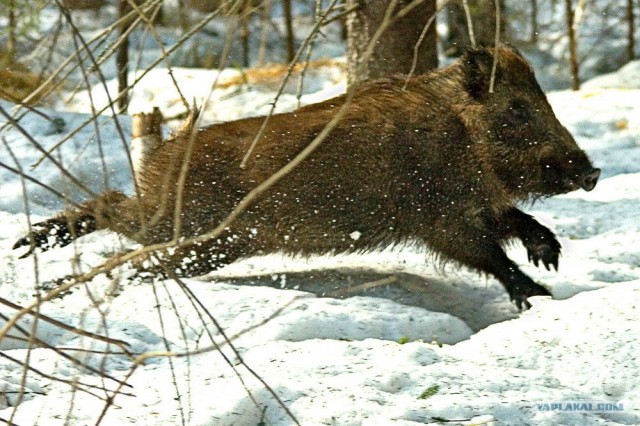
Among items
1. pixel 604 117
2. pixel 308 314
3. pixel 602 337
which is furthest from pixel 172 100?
pixel 602 337

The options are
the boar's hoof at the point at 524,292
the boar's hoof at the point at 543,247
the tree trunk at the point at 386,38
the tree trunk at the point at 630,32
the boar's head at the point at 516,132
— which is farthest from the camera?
the tree trunk at the point at 630,32

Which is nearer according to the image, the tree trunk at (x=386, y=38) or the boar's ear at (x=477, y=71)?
the boar's ear at (x=477, y=71)

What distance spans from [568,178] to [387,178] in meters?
1.08

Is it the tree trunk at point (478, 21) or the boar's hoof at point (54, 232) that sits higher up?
the tree trunk at point (478, 21)

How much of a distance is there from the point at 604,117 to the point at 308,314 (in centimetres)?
570

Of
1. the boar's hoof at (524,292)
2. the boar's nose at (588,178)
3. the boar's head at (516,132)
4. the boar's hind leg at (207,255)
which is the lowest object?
the boar's hoof at (524,292)

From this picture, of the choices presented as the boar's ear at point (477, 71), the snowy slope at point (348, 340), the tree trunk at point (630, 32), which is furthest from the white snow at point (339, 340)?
the tree trunk at point (630, 32)

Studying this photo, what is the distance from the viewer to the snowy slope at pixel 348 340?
359 centimetres

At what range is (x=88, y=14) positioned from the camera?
18.2 metres

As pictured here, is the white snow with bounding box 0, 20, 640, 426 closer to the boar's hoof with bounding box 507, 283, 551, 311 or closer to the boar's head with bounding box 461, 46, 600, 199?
the boar's hoof with bounding box 507, 283, 551, 311

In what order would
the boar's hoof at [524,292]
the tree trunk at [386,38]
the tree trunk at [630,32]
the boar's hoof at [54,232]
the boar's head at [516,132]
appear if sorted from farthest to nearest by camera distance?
the tree trunk at [630,32] → the tree trunk at [386,38] → the boar's head at [516,132] → the boar's hoof at [54,232] → the boar's hoof at [524,292]

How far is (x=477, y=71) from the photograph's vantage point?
5.89m

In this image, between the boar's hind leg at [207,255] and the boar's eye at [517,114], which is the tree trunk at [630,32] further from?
the boar's hind leg at [207,255]

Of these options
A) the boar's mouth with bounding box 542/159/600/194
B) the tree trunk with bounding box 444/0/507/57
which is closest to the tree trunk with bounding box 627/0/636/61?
the tree trunk with bounding box 444/0/507/57
